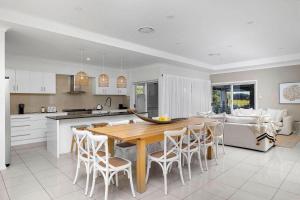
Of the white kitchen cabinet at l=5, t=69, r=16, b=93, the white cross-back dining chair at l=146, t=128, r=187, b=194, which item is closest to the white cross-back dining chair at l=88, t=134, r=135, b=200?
the white cross-back dining chair at l=146, t=128, r=187, b=194

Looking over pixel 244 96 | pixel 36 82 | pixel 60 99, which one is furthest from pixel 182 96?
pixel 36 82

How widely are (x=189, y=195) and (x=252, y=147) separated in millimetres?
2912

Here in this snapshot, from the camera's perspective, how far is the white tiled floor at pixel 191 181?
8.44 feet

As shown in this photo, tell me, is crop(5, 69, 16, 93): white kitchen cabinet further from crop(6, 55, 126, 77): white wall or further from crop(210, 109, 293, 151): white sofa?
crop(210, 109, 293, 151): white sofa

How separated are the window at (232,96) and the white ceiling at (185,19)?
314 cm

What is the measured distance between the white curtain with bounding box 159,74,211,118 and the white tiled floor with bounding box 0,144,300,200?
122 inches

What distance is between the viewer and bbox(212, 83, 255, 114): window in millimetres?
8125

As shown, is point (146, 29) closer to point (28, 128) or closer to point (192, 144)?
point (192, 144)

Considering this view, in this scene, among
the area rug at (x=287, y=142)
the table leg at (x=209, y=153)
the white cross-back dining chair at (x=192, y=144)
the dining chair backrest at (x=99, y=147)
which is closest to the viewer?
the dining chair backrest at (x=99, y=147)

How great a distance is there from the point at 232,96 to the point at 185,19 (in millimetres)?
6253

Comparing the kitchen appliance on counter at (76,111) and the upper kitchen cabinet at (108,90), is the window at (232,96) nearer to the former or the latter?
the upper kitchen cabinet at (108,90)

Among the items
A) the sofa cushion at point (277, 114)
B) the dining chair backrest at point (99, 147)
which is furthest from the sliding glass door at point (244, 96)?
the dining chair backrest at point (99, 147)

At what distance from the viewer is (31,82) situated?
5809 millimetres

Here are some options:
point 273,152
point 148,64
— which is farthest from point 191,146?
point 148,64
